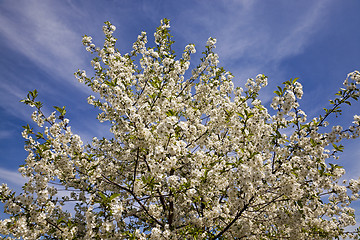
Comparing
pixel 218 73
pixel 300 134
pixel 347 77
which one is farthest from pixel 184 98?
pixel 347 77

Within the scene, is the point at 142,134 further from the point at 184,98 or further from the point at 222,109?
the point at 184,98

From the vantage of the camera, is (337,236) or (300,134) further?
(337,236)

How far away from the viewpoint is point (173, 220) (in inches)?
332

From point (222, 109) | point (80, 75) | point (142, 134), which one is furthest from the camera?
point (80, 75)

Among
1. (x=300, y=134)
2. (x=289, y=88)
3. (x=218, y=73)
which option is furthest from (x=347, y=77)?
(x=218, y=73)

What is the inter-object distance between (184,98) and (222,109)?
8.83 ft

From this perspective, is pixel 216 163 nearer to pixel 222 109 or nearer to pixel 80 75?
pixel 222 109

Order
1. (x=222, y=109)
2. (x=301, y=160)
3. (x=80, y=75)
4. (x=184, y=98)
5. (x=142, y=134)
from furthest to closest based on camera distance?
(x=184, y=98) → (x=80, y=75) → (x=222, y=109) → (x=142, y=134) → (x=301, y=160)

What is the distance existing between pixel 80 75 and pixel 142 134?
5596 millimetres

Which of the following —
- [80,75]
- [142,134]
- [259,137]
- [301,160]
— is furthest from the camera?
[80,75]

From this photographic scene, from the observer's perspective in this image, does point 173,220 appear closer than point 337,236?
Yes

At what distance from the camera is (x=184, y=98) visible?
36.1 ft

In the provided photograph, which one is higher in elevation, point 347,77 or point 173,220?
point 347,77

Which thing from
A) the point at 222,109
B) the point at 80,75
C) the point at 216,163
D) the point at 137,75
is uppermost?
the point at 137,75
